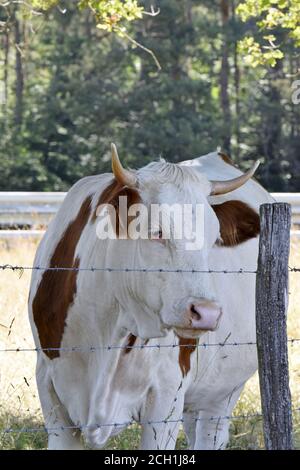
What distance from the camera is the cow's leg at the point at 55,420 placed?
197 inches

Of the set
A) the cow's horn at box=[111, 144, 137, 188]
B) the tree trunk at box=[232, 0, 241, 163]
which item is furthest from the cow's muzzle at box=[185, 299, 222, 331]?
Result: the tree trunk at box=[232, 0, 241, 163]

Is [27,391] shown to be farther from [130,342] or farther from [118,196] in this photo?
[118,196]

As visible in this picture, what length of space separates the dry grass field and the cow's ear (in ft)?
3.73

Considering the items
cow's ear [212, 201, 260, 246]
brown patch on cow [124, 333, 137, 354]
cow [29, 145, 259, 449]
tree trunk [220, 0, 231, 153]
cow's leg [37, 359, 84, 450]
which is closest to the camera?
cow [29, 145, 259, 449]

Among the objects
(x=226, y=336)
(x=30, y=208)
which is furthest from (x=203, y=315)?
(x=30, y=208)

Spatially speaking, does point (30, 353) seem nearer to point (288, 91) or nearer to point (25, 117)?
point (288, 91)

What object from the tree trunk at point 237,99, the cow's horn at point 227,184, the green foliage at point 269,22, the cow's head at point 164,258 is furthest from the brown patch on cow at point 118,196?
the tree trunk at point 237,99

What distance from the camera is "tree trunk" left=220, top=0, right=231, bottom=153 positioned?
28059 mm

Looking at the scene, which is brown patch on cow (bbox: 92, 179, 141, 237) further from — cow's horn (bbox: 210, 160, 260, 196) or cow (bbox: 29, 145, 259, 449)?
cow's horn (bbox: 210, 160, 260, 196)

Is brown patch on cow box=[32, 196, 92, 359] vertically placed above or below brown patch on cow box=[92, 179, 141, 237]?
below

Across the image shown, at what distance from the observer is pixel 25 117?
3011cm

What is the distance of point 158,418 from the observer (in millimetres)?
4895

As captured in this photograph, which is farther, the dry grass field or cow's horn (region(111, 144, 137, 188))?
the dry grass field
